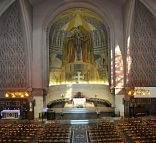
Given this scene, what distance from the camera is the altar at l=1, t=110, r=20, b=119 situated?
94.8ft

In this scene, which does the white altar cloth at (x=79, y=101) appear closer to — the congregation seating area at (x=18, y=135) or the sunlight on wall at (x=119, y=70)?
the sunlight on wall at (x=119, y=70)

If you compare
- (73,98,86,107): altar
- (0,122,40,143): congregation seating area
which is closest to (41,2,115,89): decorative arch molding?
(73,98,86,107): altar

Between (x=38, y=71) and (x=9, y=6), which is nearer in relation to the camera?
(x=9, y=6)

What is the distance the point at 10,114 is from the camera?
29062 millimetres

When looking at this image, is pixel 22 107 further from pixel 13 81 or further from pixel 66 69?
pixel 66 69

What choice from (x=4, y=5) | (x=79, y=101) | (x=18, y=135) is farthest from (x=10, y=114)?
(x=18, y=135)

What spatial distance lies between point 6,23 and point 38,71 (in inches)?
223

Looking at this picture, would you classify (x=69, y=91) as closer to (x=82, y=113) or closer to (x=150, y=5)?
(x=82, y=113)

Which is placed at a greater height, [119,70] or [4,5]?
[4,5]

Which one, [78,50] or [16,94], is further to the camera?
[78,50]

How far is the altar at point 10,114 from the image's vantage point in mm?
28891

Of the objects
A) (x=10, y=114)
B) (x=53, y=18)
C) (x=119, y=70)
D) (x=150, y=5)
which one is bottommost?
(x=10, y=114)

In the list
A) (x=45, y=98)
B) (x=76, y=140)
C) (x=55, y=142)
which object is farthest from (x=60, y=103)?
(x=55, y=142)

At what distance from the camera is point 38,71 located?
102 feet
